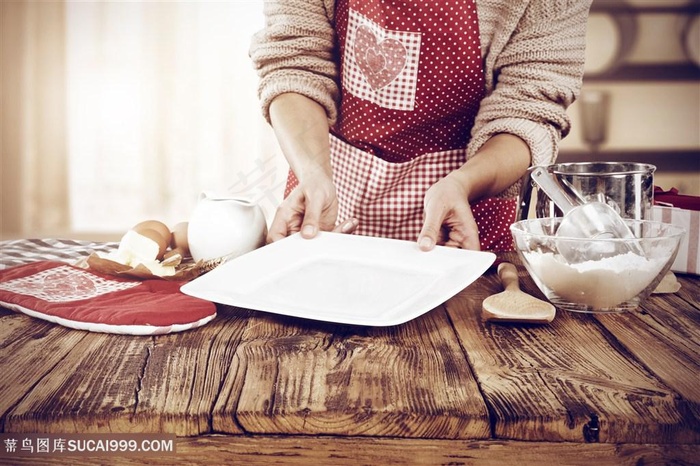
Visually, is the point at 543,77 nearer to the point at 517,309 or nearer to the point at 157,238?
the point at 517,309

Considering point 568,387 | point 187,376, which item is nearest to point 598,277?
point 568,387

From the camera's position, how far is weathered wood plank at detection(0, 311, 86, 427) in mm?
537

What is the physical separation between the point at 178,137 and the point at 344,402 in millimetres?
3183

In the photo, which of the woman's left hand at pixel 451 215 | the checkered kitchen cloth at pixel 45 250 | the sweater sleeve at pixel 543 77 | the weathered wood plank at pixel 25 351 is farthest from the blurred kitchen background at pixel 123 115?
the weathered wood plank at pixel 25 351

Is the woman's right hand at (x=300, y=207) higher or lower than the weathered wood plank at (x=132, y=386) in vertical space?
higher

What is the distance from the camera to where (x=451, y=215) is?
98 centimetres

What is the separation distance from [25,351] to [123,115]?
119 inches

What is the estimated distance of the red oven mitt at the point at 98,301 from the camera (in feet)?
2.18

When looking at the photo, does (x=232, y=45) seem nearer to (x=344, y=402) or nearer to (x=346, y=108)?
(x=346, y=108)

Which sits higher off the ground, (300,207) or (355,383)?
(300,207)

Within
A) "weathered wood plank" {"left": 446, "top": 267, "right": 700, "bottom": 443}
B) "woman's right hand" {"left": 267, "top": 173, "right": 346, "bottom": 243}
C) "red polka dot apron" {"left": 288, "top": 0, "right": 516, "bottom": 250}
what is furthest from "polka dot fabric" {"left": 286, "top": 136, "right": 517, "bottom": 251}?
"weathered wood plank" {"left": 446, "top": 267, "right": 700, "bottom": 443}

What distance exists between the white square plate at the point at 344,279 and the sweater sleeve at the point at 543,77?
1.24ft

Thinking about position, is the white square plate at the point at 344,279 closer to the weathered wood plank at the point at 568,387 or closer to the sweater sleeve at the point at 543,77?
the weathered wood plank at the point at 568,387

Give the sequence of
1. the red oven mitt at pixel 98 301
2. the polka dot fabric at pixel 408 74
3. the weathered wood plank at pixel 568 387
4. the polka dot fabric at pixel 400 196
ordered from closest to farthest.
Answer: the weathered wood plank at pixel 568 387, the red oven mitt at pixel 98 301, the polka dot fabric at pixel 408 74, the polka dot fabric at pixel 400 196
